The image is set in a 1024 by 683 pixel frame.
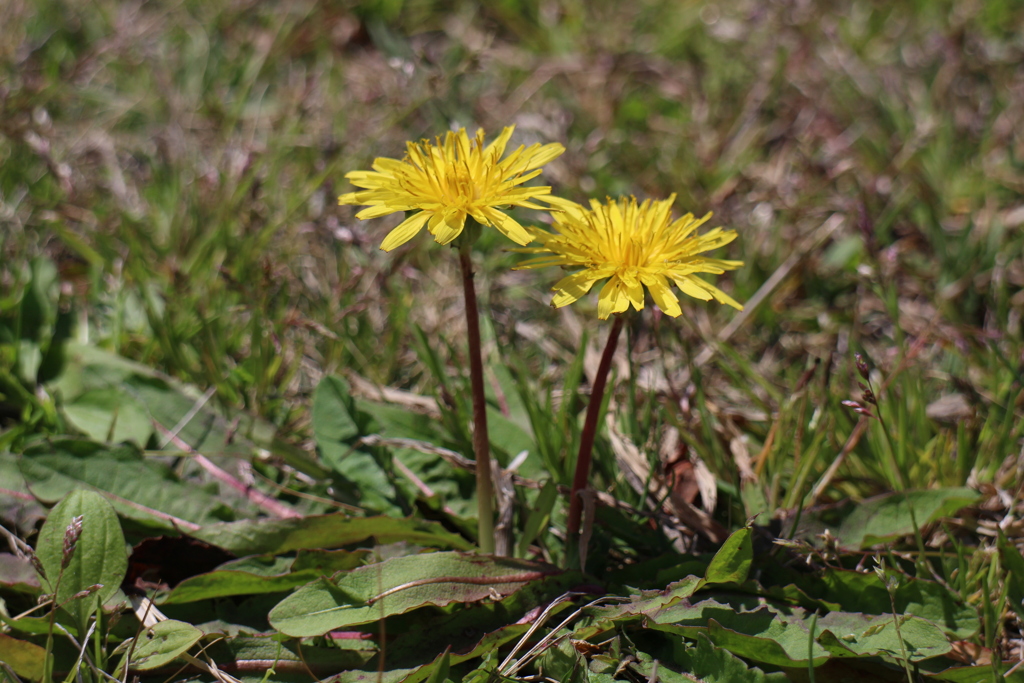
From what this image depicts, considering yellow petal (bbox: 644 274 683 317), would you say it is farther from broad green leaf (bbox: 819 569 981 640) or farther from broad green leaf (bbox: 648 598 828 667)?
broad green leaf (bbox: 819 569 981 640)

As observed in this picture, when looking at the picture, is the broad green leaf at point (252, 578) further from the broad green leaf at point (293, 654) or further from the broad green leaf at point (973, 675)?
the broad green leaf at point (973, 675)

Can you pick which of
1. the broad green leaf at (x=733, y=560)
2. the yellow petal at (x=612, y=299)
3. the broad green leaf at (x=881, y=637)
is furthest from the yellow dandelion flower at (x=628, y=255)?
the broad green leaf at (x=881, y=637)

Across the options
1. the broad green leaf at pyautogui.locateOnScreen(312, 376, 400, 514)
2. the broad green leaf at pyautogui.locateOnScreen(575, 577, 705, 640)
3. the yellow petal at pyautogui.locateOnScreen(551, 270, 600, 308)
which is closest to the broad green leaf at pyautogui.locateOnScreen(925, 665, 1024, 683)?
the broad green leaf at pyautogui.locateOnScreen(575, 577, 705, 640)

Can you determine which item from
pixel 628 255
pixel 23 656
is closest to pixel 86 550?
pixel 23 656

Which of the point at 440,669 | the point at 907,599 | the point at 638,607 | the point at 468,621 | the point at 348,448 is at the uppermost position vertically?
the point at 348,448

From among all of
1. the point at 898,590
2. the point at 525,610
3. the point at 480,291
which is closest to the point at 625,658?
the point at 525,610

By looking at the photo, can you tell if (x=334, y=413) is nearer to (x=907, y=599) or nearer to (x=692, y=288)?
(x=692, y=288)
